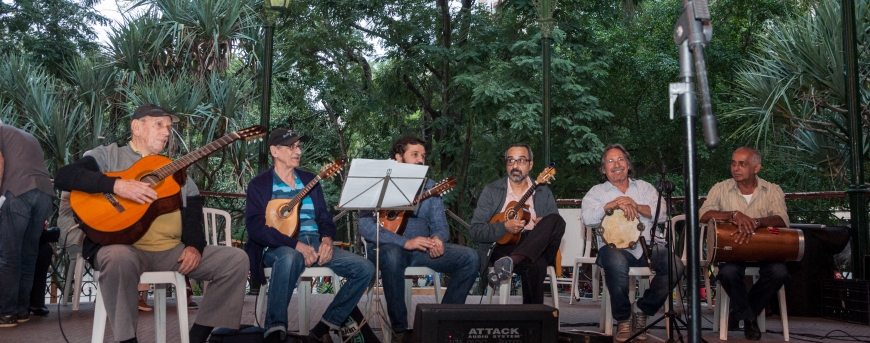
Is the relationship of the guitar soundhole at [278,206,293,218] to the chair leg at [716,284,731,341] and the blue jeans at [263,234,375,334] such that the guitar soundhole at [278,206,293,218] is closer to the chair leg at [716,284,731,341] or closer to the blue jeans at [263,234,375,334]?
the blue jeans at [263,234,375,334]

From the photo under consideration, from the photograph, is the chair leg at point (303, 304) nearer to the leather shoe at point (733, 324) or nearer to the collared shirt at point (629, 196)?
the collared shirt at point (629, 196)

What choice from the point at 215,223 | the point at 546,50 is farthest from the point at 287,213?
the point at 546,50

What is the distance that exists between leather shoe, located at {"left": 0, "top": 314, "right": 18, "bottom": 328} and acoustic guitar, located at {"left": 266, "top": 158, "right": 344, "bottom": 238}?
1760 mm

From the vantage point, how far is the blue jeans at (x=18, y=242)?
4535 mm

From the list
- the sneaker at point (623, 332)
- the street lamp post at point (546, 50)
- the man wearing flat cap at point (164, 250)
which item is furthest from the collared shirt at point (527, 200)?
the man wearing flat cap at point (164, 250)

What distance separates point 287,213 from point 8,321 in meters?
1.89

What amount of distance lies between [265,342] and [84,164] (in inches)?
47.1

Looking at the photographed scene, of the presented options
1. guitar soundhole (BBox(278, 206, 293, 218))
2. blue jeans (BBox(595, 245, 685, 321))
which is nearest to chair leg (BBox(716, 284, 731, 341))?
blue jeans (BBox(595, 245, 685, 321))

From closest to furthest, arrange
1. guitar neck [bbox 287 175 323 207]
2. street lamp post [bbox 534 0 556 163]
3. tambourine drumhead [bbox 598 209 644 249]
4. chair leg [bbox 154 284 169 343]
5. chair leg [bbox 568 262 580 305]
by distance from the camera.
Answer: chair leg [bbox 154 284 169 343]
guitar neck [bbox 287 175 323 207]
tambourine drumhead [bbox 598 209 644 249]
chair leg [bbox 568 262 580 305]
street lamp post [bbox 534 0 556 163]

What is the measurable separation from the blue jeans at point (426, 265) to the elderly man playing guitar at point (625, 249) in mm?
775

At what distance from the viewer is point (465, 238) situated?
14.8 metres

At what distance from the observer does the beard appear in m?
4.65

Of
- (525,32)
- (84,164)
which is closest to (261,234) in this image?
(84,164)

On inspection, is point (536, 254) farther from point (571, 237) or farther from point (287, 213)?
point (571, 237)
